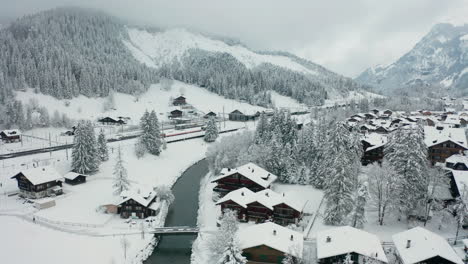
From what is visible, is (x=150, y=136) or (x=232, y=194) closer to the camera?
(x=232, y=194)

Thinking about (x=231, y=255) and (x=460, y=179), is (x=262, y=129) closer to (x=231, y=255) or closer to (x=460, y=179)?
(x=460, y=179)

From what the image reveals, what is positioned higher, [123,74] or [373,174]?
[123,74]

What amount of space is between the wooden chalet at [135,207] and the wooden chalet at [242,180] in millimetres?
12221

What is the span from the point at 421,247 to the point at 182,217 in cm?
3469

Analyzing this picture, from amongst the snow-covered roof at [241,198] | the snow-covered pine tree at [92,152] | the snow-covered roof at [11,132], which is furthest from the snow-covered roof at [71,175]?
the snow-covered roof at [11,132]

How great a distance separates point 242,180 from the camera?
201 ft

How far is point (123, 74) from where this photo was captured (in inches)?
6550

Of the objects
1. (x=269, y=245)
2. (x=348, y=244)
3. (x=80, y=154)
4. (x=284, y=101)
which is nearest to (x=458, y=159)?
(x=348, y=244)

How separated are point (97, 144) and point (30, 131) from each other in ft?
129

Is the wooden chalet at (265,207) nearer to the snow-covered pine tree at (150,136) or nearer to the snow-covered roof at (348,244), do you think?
the snow-covered roof at (348,244)

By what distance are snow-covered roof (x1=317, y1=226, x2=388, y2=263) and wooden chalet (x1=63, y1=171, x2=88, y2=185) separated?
50.4 metres

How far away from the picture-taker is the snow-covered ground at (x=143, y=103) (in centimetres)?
12496

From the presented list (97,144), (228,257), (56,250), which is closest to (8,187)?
(97,144)

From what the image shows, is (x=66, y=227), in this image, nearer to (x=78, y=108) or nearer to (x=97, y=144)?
(x=97, y=144)
